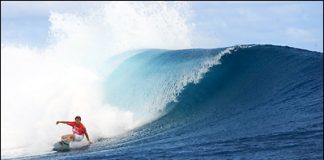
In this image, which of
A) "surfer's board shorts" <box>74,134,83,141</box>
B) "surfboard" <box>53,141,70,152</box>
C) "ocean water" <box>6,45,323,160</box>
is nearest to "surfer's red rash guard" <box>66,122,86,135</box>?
"surfer's board shorts" <box>74,134,83,141</box>

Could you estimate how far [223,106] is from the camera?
17.8 metres

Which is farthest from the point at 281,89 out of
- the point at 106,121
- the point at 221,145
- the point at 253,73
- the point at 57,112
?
the point at 57,112

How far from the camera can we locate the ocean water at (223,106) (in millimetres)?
12523

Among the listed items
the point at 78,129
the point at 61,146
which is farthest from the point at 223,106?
the point at 61,146

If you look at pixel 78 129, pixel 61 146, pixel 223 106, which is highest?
pixel 223 106

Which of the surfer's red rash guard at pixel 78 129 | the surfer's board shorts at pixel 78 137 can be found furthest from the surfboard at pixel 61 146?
the surfer's red rash guard at pixel 78 129

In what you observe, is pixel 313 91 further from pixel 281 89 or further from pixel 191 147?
pixel 191 147

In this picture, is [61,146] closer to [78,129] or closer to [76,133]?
[76,133]

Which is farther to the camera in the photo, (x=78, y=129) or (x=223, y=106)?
(x=223, y=106)

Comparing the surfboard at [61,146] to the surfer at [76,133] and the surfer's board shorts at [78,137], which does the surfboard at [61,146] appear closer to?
the surfer at [76,133]

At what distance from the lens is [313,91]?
15930 millimetres

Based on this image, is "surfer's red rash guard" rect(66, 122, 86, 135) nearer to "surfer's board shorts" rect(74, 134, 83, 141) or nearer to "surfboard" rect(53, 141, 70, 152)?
"surfer's board shorts" rect(74, 134, 83, 141)

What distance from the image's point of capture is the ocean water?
1252 centimetres

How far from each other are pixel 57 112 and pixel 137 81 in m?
6.61
